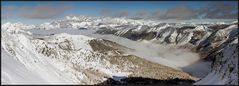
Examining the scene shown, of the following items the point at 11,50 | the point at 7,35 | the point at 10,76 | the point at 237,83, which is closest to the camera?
the point at 237,83

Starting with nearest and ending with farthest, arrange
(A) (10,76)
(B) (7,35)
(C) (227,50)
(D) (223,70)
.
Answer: (A) (10,76) → (D) (223,70) → (C) (227,50) → (B) (7,35)

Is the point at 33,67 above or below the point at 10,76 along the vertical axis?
below

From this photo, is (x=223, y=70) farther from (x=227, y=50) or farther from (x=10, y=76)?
(x=10, y=76)

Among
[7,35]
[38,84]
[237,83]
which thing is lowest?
[7,35]

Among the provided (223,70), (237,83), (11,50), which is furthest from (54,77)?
(237,83)

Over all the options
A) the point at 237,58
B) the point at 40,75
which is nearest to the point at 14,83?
the point at 40,75

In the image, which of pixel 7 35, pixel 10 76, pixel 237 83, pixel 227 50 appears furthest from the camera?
pixel 7 35

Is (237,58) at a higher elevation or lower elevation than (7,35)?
higher

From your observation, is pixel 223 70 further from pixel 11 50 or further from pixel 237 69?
pixel 11 50

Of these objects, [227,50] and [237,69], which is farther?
[227,50]
